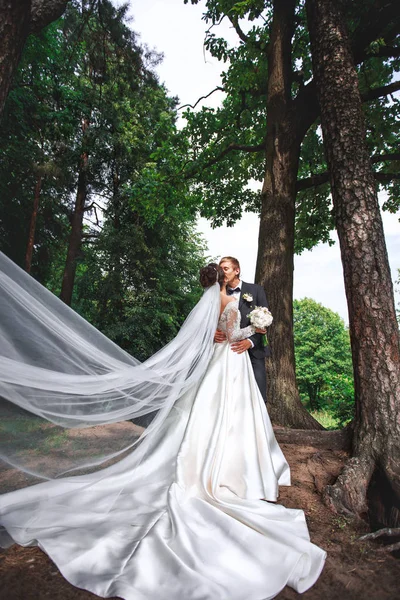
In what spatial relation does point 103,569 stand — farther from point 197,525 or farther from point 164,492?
point 164,492

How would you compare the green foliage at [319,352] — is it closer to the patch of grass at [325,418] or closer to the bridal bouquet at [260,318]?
the patch of grass at [325,418]

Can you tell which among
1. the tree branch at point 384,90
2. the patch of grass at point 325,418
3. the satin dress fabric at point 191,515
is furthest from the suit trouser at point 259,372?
the patch of grass at point 325,418

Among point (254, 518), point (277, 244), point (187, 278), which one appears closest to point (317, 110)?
point (277, 244)

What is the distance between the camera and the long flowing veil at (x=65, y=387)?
260 cm

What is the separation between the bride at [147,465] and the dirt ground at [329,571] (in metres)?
0.08

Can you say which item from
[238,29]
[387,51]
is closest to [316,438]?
[387,51]

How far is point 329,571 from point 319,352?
68.8 ft

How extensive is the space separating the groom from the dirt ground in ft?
4.59

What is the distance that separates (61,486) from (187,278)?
52.9ft

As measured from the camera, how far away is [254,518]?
2809 millimetres

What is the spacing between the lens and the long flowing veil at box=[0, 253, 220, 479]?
102 inches

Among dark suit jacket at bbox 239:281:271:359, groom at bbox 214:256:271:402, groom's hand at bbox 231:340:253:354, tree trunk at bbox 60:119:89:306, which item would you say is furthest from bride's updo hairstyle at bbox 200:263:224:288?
tree trunk at bbox 60:119:89:306

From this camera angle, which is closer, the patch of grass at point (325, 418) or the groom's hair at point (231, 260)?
the groom's hair at point (231, 260)

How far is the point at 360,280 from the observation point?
13.2 ft
